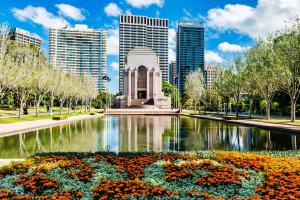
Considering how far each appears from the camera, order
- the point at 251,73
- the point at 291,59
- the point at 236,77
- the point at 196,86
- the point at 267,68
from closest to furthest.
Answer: the point at 291,59
the point at 267,68
the point at 251,73
the point at 236,77
the point at 196,86

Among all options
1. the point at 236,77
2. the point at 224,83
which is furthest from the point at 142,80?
the point at 236,77

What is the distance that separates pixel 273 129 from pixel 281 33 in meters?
17.6

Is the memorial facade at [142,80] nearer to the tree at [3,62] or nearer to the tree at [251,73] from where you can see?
the tree at [251,73]

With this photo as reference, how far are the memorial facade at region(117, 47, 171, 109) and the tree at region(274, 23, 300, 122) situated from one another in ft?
215

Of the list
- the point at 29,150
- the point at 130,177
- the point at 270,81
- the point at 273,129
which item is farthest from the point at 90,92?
the point at 130,177

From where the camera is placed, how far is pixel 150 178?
962 centimetres

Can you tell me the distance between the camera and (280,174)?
9.87m

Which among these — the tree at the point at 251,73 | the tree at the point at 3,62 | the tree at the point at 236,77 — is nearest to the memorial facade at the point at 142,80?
the tree at the point at 236,77

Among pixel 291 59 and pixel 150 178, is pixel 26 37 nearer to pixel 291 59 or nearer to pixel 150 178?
pixel 291 59

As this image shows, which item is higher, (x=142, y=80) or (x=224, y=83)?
(x=142, y=80)

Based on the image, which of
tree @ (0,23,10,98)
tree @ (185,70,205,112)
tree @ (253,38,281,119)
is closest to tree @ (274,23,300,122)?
tree @ (253,38,281,119)

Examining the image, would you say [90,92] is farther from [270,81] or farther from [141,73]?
[270,81]

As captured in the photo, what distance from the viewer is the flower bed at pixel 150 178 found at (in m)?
8.16

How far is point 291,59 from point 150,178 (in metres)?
34.7
